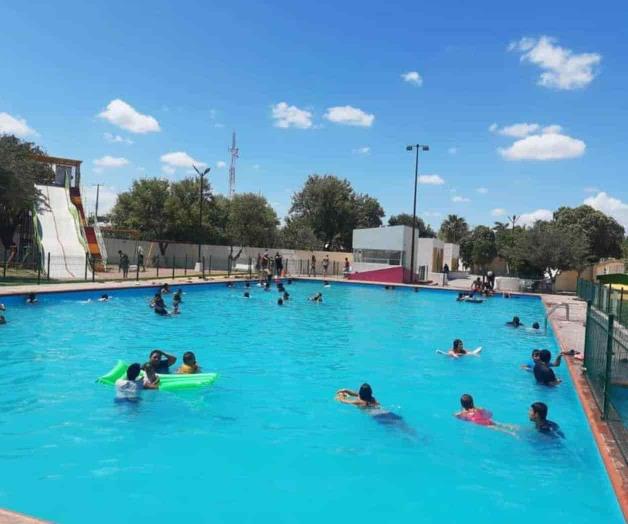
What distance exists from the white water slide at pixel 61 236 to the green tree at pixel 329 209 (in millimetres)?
33301

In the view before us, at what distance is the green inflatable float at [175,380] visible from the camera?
991cm

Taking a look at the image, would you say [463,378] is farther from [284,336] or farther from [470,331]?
[470,331]

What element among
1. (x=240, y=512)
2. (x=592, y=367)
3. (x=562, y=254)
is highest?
(x=562, y=254)

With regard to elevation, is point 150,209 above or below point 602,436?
above

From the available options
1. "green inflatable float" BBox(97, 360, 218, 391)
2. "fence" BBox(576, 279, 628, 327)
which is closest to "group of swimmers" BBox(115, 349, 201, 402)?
"green inflatable float" BBox(97, 360, 218, 391)

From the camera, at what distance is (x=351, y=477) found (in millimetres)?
6949

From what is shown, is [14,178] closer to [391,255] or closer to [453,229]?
[391,255]

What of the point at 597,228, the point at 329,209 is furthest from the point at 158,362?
the point at 597,228

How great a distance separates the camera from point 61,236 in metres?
31.0

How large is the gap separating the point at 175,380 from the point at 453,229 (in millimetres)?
78620

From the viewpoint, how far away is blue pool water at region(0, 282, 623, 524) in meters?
6.17

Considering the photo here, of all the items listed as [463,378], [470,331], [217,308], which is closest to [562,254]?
[470,331]

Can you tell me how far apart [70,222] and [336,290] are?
55.9 ft

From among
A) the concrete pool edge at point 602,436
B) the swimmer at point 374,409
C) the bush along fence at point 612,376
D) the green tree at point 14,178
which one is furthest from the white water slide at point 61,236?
the bush along fence at point 612,376
